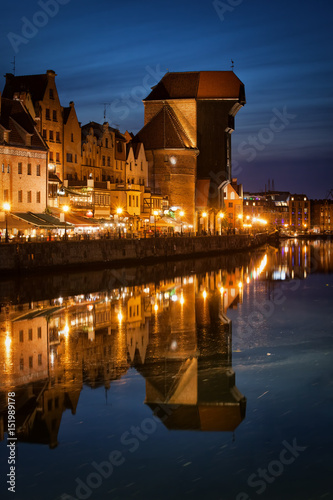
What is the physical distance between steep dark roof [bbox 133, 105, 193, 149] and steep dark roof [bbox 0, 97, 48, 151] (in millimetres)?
30090

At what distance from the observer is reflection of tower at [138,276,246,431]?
12.9 metres

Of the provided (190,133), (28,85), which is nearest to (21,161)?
(28,85)

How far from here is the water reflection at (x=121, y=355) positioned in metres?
13.1

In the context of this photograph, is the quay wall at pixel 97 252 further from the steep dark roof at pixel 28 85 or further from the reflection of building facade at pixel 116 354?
the steep dark roof at pixel 28 85

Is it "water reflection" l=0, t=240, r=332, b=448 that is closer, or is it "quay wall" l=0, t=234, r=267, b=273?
"water reflection" l=0, t=240, r=332, b=448

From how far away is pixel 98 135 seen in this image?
229 ft

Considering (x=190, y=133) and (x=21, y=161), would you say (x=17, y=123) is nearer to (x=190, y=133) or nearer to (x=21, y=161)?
(x=21, y=161)

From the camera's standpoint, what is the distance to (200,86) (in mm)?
84938

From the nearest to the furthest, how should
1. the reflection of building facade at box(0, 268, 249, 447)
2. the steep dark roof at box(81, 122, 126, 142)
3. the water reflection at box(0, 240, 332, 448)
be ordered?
the water reflection at box(0, 240, 332, 448), the reflection of building facade at box(0, 268, 249, 447), the steep dark roof at box(81, 122, 126, 142)

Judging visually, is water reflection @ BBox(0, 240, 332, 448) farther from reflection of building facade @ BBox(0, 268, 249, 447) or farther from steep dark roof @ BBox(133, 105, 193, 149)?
steep dark roof @ BBox(133, 105, 193, 149)

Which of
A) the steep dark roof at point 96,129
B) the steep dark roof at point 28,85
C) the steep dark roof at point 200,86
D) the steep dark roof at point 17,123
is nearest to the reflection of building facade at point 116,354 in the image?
the steep dark roof at point 17,123

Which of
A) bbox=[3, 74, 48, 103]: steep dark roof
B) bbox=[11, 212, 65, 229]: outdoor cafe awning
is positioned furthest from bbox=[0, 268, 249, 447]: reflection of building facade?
bbox=[3, 74, 48, 103]: steep dark roof

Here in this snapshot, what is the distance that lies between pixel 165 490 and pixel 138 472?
0.72m

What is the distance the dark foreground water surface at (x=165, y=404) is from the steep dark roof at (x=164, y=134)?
54.8 meters
